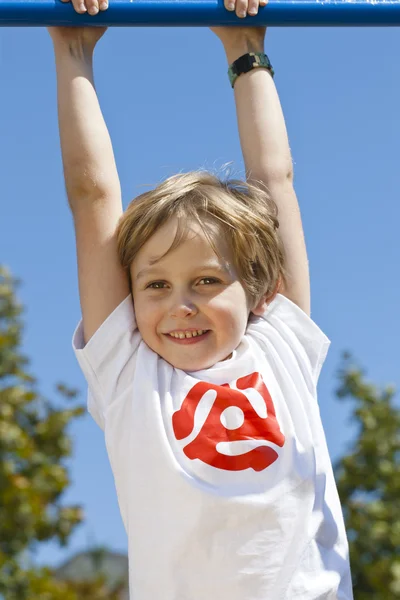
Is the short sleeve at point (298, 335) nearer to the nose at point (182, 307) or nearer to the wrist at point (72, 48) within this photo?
the nose at point (182, 307)

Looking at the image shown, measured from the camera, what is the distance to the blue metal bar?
2219 mm

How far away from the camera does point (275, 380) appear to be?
2.21m

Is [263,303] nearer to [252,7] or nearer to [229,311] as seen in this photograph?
[229,311]

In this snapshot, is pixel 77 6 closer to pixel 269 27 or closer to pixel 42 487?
pixel 269 27

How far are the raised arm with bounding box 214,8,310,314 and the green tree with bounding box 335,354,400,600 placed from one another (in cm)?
558

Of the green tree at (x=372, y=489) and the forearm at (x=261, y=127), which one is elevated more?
the forearm at (x=261, y=127)

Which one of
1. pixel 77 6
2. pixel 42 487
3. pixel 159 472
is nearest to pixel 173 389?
pixel 159 472

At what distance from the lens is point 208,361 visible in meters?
2.20

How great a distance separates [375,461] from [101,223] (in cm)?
637

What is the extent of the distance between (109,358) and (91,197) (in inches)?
15.2

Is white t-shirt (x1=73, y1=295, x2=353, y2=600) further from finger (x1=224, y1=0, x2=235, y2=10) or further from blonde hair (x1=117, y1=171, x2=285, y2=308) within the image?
finger (x1=224, y1=0, x2=235, y2=10)

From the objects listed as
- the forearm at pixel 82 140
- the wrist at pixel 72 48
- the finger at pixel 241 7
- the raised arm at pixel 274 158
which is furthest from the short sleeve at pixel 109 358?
the finger at pixel 241 7

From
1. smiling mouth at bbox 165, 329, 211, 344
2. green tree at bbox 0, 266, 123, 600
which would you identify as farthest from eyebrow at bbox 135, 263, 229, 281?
green tree at bbox 0, 266, 123, 600

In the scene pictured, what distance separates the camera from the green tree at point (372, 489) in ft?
25.1
